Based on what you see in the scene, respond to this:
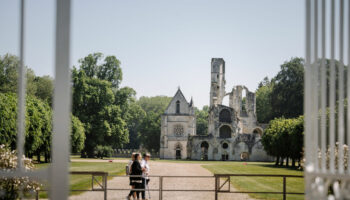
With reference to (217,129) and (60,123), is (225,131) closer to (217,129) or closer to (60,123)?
(217,129)

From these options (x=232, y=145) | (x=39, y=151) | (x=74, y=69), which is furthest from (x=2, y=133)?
(x=232, y=145)

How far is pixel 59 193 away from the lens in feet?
9.66

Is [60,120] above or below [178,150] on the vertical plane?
above

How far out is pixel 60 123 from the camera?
298cm

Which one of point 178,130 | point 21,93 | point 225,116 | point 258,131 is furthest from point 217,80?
point 21,93

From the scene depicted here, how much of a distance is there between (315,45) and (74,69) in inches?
1836

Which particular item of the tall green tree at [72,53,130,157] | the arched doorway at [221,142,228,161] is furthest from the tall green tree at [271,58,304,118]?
the tall green tree at [72,53,130,157]

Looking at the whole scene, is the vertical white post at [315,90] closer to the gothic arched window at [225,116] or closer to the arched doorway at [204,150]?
the gothic arched window at [225,116]

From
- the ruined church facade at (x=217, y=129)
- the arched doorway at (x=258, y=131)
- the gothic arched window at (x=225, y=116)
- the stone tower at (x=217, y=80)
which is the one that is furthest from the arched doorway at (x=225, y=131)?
the arched doorway at (x=258, y=131)

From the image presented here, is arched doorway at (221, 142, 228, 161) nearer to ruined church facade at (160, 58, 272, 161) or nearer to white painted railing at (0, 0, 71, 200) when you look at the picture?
ruined church facade at (160, 58, 272, 161)

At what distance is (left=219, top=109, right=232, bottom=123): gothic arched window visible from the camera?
68.1m

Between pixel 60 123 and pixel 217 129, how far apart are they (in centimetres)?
6512

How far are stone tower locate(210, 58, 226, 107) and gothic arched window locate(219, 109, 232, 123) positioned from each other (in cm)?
482

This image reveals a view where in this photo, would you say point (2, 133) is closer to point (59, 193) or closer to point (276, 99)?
point (59, 193)
